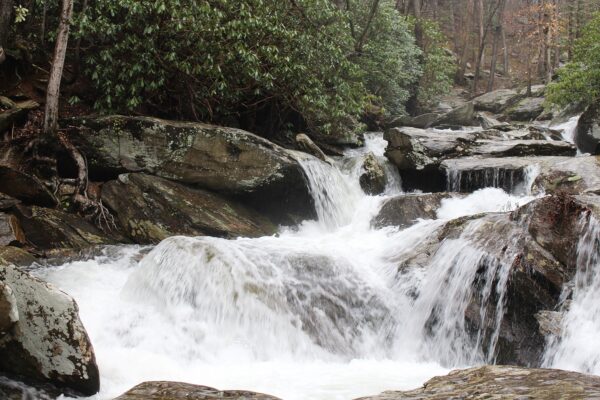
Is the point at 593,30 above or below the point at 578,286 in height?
above

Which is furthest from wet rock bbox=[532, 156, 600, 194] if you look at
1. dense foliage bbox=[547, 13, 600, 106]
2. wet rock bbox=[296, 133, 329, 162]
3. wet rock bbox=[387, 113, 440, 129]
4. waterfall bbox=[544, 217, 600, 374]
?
wet rock bbox=[387, 113, 440, 129]

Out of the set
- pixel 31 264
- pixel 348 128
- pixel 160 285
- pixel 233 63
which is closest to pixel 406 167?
pixel 348 128

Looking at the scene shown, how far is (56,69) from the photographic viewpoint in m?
9.09

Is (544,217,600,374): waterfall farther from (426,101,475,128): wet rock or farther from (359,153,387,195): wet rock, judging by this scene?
(426,101,475,128): wet rock

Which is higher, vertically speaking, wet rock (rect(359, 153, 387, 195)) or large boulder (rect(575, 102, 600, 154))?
large boulder (rect(575, 102, 600, 154))

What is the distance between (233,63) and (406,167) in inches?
204

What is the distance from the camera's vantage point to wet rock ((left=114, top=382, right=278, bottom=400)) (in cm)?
395

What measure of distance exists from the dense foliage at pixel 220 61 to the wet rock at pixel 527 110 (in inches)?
481

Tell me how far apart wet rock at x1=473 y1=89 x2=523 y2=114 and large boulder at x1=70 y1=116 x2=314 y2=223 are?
62.3 ft

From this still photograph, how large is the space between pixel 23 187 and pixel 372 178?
26.2ft

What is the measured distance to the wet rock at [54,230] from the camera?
8.21m

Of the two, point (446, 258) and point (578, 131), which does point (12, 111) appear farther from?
point (578, 131)

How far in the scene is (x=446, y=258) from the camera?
23.0 feet

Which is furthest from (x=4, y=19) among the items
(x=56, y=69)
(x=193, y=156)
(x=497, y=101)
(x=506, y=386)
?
(x=497, y=101)
